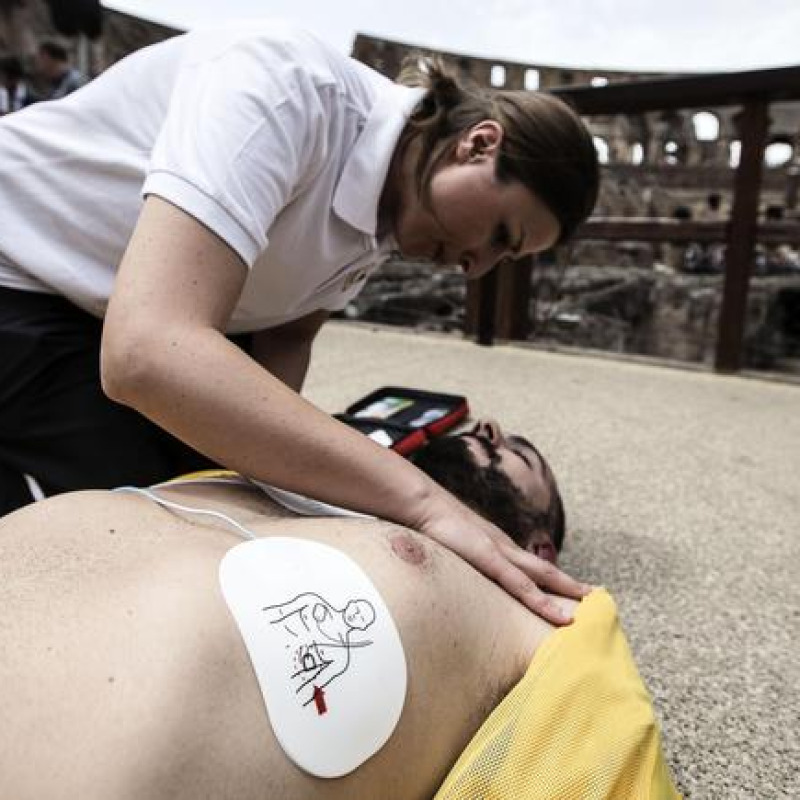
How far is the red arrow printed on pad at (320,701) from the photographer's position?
689 mm

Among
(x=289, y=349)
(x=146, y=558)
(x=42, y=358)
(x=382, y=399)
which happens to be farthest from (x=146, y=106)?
(x=382, y=399)

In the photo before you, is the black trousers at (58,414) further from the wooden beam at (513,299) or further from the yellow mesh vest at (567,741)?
the wooden beam at (513,299)

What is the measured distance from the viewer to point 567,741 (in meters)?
0.77

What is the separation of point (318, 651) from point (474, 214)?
0.78 metres

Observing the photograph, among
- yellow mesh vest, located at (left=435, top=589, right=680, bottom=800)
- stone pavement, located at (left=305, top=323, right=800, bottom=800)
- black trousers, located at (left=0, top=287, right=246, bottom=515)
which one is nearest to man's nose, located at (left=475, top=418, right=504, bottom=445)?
stone pavement, located at (left=305, top=323, right=800, bottom=800)

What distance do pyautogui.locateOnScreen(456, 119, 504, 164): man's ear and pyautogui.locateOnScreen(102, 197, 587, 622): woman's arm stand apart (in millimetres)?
444

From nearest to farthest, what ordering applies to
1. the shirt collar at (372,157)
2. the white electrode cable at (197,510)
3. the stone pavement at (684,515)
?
the white electrode cable at (197,510)
the stone pavement at (684,515)
the shirt collar at (372,157)

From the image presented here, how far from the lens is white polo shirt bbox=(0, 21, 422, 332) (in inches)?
38.2

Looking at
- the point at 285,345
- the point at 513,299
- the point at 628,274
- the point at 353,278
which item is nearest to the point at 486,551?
the point at 353,278

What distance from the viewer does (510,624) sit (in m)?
0.89

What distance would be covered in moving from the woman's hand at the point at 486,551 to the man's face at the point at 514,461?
294 mm

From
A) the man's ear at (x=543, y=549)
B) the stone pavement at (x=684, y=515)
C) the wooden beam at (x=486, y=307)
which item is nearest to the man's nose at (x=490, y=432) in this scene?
the man's ear at (x=543, y=549)

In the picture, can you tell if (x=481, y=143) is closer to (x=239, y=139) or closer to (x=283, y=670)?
(x=239, y=139)

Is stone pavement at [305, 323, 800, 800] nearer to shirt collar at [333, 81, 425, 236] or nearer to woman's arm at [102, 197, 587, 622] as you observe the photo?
woman's arm at [102, 197, 587, 622]
